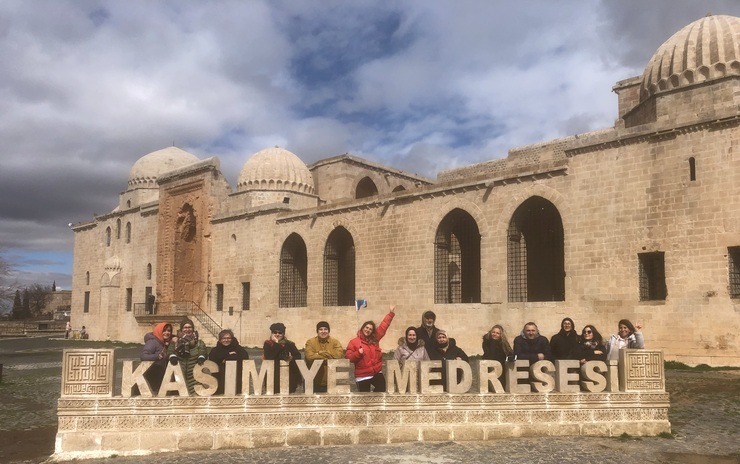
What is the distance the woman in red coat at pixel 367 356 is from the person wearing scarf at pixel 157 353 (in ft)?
7.33

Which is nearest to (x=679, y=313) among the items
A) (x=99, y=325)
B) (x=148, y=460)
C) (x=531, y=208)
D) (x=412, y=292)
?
(x=531, y=208)

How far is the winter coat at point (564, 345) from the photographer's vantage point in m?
8.18

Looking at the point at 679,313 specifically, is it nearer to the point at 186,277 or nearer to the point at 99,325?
the point at 186,277

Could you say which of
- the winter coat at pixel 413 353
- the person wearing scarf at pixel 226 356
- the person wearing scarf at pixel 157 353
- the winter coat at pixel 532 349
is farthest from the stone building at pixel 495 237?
the person wearing scarf at pixel 157 353

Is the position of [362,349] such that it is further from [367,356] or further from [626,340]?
[626,340]

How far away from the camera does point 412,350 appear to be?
26.0 feet

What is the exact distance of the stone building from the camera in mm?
13898

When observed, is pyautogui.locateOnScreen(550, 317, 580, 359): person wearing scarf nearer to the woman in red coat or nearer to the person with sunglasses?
the person with sunglasses

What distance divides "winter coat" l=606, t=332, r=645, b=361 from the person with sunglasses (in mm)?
260

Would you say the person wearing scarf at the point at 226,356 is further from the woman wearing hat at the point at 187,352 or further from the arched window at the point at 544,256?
the arched window at the point at 544,256

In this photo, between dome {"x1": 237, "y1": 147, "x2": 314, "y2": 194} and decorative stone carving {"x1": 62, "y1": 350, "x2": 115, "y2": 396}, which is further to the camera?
dome {"x1": 237, "y1": 147, "x2": 314, "y2": 194}

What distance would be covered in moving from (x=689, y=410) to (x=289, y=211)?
1715cm

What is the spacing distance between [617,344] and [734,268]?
6.79 m

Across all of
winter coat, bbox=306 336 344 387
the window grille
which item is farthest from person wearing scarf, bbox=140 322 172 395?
the window grille
